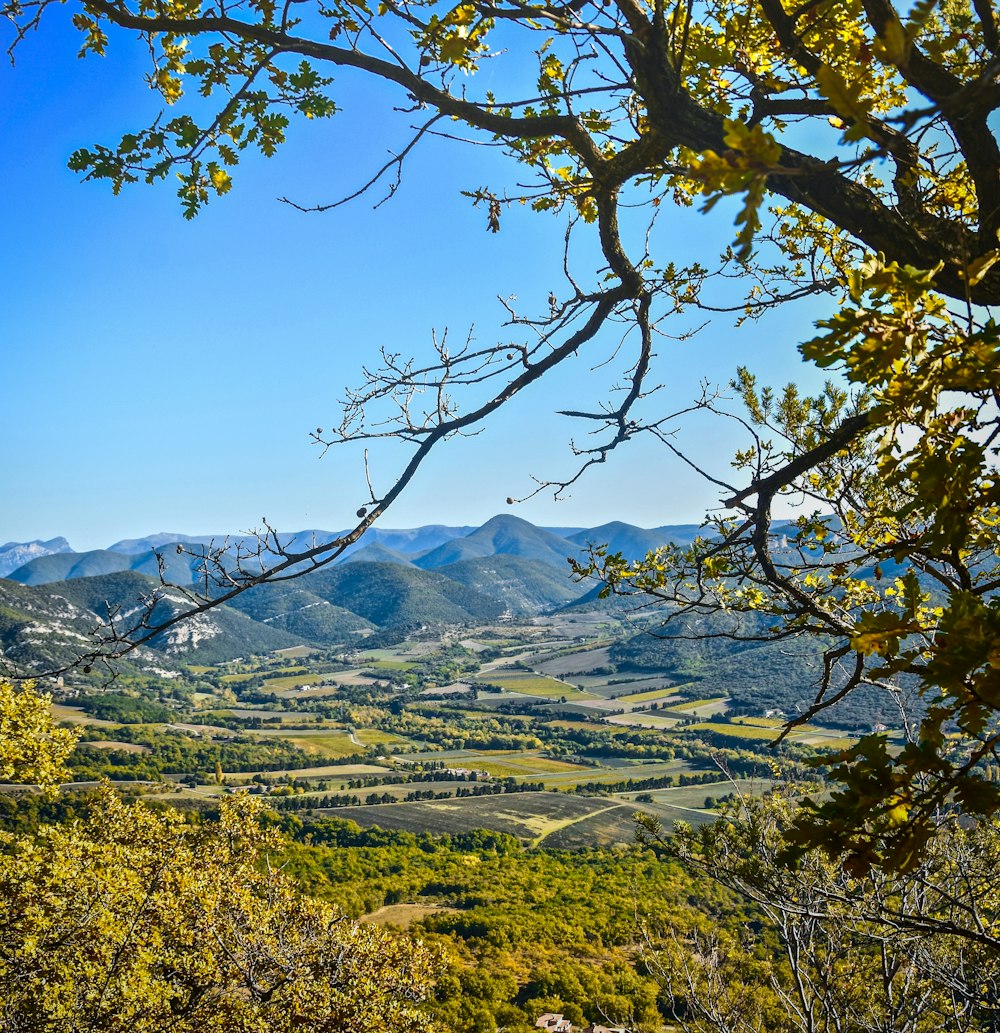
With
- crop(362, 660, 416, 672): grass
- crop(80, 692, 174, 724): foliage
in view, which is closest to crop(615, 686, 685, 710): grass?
crop(362, 660, 416, 672): grass

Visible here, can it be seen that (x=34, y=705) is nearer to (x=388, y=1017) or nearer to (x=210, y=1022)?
(x=210, y=1022)

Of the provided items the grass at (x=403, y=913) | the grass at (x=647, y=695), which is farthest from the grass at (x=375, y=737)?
the grass at (x=403, y=913)

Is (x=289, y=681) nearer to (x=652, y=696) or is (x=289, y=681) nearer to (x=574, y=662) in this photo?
(x=574, y=662)

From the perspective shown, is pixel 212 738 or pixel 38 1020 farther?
pixel 212 738

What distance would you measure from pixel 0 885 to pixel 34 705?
2.80 metres

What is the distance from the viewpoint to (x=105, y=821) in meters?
17.2

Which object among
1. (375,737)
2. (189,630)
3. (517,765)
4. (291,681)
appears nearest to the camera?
(517,765)

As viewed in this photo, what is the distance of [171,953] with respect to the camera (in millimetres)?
11500

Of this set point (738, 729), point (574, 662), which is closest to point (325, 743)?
point (738, 729)

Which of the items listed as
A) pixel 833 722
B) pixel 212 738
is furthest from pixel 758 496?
pixel 212 738

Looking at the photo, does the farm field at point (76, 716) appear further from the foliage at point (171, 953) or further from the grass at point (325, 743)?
the foliage at point (171, 953)

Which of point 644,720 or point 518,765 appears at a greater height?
point 644,720

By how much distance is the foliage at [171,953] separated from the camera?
956cm

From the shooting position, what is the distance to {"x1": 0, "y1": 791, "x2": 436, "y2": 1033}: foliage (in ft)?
31.4
